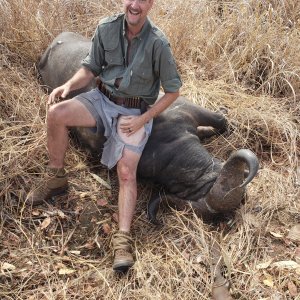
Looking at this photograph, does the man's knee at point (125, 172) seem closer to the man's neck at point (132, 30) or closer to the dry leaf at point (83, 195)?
the dry leaf at point (83, 195)

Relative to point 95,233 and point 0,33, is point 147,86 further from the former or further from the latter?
point 0,33

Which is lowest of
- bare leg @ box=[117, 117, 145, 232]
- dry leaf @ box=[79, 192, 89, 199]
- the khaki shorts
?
dry leaf @ box=[79, 192, 89, 199]

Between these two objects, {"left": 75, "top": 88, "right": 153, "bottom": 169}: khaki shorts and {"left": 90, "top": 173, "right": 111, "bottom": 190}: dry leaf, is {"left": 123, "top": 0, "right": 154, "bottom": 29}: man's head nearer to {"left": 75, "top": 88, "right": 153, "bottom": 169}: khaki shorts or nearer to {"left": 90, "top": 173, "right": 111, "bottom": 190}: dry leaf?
{"left": 75, "top": 88, "right": 153, "bottom": 169}: khaki shorts

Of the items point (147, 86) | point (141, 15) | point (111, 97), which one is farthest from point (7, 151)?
point (141, 15)

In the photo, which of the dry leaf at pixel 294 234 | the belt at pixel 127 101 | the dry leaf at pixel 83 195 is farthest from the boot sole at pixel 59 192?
the dry leaf at pixel 294 234

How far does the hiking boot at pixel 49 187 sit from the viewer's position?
3.74 metres

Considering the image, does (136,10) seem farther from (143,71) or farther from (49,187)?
(49,187)

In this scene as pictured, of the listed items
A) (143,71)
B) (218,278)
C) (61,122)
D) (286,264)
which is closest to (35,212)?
(61,122)

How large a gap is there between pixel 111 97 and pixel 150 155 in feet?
1.81

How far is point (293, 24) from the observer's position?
571 centimetres

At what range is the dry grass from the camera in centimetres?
331

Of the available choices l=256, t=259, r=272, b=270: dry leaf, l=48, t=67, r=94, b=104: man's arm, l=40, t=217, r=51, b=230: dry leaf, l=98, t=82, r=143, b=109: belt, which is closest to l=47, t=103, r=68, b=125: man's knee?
l=48, t=67, r=94, b=104: man's arm

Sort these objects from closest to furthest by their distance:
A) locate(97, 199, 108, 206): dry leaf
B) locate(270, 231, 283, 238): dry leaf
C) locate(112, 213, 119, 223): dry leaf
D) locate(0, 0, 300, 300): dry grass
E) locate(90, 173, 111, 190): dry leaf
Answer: locate(0, 0, 300, 300): dry grass < locate(270, 231, 283, 238): dry leaf < locate(112, 213, 119, 223): dry leaf < locate(97, 199, 108, 206): dry leaf < locate(90, 173, 111, 190): dry leaf

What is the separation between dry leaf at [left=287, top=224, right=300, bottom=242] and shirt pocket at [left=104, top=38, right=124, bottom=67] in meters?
1.80
